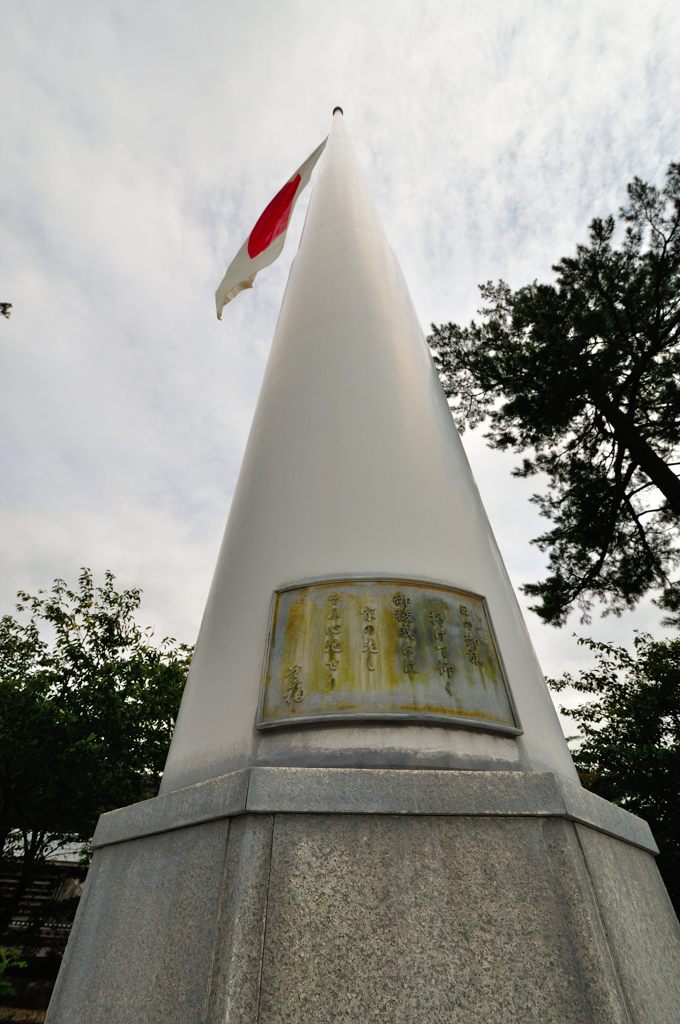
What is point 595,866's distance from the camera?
232cm

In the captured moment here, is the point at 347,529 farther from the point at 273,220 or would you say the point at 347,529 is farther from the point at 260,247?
the point at 273,220

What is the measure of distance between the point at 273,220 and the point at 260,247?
0.52m

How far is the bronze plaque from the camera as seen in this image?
266cm

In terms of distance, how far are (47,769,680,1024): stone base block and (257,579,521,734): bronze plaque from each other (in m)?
0.36

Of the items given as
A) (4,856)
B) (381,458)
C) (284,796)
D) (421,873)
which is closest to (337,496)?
(381,458)

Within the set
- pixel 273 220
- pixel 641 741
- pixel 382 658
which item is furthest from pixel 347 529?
pixel 641 741

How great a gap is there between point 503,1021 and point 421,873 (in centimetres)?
49

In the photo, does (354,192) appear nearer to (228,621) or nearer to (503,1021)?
(228,621)

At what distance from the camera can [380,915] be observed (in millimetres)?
2062

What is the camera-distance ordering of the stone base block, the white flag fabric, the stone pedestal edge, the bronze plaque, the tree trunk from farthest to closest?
the tree trunk → the white flag fabric → the bronze plaque → the stone pedestal edge → the stone base block
